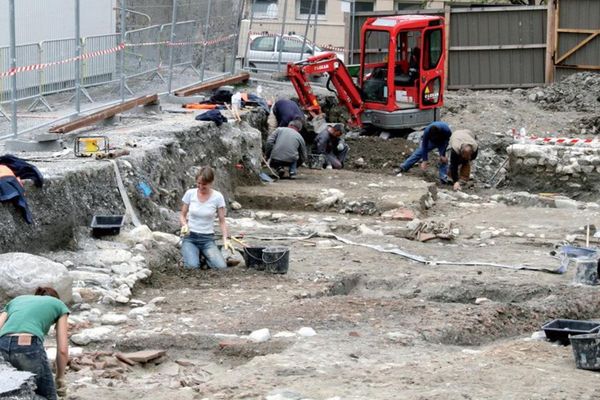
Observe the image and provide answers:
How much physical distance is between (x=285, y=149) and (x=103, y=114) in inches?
156

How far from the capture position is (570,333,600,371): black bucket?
955cm

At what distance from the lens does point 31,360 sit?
8398mm

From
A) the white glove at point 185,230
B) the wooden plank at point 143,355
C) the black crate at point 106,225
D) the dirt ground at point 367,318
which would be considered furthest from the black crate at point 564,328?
the black crate at point 106,225

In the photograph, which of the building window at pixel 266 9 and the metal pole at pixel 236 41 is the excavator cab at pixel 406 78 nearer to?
the metal pole at pixel 236 41

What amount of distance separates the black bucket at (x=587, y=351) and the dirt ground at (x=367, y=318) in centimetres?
11

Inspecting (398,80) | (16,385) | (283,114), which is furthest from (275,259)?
(398,80)

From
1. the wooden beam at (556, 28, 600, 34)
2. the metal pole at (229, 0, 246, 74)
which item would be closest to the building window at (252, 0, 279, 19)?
the metal pole at (229, 0, 246, 74)

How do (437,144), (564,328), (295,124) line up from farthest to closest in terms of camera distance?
(437,144), (295,124), (564,328)

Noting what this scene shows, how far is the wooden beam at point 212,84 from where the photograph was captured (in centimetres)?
2297

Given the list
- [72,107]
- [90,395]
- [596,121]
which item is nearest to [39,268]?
[90,395]

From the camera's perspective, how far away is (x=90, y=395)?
909 cm

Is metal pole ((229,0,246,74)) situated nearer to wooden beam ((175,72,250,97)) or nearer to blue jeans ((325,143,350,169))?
wooden beam ((175,72,250,97))

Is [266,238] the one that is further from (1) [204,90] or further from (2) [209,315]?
(1) [204,90]

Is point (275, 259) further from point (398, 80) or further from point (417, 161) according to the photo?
point (398, 80)
